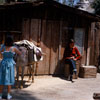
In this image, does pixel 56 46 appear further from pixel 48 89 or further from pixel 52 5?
Result: pixel 48 89

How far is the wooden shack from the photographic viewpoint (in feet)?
34.7

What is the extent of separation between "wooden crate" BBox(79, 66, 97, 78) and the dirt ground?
9.8 inches

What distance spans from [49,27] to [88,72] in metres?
2.74

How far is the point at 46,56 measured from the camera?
37.1 ft

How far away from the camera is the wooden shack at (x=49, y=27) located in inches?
416

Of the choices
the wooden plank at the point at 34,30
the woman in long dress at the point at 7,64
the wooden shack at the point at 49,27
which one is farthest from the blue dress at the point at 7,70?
the wooden plank at the point at 34,30

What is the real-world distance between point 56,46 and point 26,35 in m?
1.52

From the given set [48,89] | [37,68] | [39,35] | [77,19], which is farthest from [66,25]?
[48,89]

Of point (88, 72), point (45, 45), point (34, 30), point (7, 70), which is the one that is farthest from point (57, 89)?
point (34, 30)

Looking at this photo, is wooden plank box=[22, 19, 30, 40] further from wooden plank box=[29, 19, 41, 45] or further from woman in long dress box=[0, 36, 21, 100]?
woman in long dress box=[0, 36, 21, 100]

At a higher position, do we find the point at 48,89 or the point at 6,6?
the point at 6,6

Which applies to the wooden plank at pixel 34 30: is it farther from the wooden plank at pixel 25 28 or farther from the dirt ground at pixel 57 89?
the dirt ground at pixel 57 89

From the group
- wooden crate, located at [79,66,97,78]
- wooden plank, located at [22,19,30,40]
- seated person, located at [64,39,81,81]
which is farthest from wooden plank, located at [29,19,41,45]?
wooden crate, located at [79,66,97,78]

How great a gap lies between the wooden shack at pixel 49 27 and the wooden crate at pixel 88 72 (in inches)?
29.0
